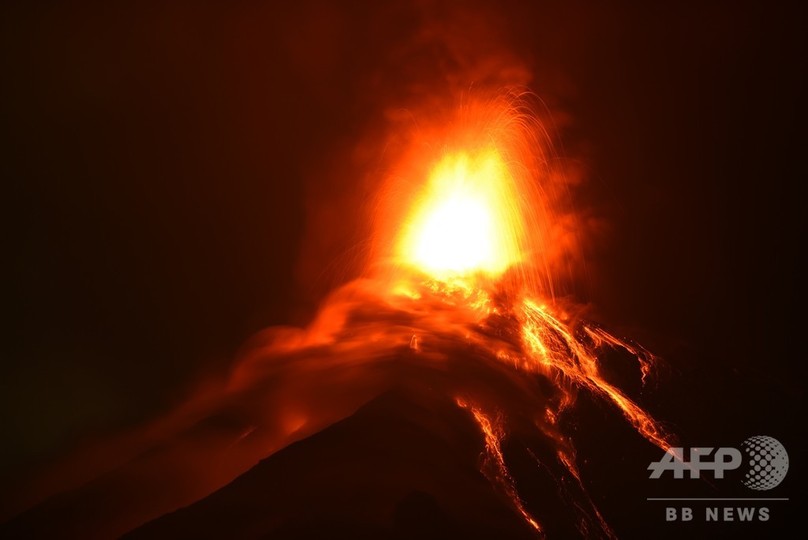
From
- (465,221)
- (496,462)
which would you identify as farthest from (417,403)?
(465,221)

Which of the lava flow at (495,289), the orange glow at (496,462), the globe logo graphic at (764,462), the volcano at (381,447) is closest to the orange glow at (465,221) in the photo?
the lava flow at (495,289)

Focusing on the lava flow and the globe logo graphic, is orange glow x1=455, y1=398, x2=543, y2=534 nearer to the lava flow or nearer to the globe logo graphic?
the lava flow

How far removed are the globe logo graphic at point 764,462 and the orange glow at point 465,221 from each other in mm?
8711

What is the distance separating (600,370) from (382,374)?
6364 mm

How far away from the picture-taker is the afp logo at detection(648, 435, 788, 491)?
12.2m

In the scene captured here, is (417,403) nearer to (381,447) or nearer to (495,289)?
(381,447)

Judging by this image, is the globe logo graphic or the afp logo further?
the globe logo graphic

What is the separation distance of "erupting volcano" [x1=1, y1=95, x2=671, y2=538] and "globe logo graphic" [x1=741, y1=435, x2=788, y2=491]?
195cm

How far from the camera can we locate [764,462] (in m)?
13.8

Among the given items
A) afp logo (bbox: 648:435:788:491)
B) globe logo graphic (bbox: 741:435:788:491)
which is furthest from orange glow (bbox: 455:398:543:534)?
globe logo graphic (bbox: 741:435:788:491)

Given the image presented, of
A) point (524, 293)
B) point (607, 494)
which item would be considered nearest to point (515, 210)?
point (524, 293)

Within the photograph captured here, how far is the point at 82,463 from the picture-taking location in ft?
45.2

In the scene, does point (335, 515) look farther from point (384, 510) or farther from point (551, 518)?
point (551, 518)

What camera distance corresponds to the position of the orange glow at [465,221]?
20781mm
